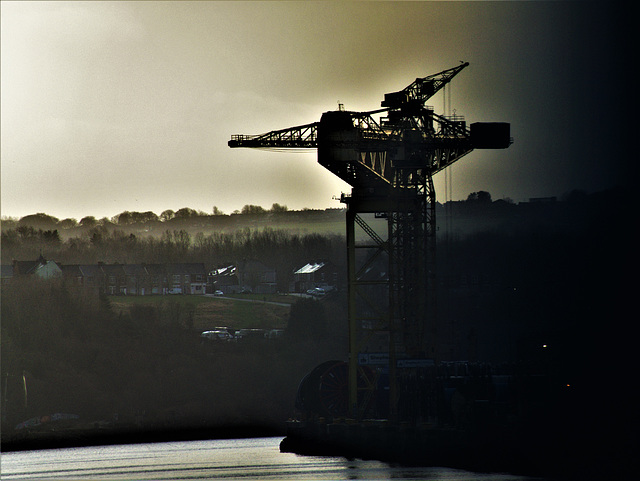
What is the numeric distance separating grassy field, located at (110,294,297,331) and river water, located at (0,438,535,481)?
87.5ft

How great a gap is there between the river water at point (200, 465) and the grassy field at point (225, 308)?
26680mm

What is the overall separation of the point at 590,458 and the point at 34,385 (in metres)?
44.3

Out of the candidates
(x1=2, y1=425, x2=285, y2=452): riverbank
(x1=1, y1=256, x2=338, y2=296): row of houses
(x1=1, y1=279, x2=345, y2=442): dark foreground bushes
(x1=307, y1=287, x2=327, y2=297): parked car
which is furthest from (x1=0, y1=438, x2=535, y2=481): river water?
(x1=1, y1=256, x2=338, y2=296): row of houses

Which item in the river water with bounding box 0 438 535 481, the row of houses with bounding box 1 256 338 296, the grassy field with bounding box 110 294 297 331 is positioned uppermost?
the row of houses with bounding box 1 256 338 296

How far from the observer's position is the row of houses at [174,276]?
10512 cm

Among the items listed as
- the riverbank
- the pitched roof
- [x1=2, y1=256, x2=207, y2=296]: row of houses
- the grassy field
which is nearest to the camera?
the riverbank

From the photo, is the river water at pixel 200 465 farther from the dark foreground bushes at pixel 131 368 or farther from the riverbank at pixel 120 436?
the dark foreground bushes at pixel 131 368

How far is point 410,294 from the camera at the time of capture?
54.3 m

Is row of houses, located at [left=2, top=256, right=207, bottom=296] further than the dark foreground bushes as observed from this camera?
Yes

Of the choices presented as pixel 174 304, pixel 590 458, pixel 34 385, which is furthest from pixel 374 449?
pixel 174 304

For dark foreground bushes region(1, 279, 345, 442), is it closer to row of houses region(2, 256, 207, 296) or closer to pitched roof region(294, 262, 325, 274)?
row of houses region(2, 256, 207, 296)

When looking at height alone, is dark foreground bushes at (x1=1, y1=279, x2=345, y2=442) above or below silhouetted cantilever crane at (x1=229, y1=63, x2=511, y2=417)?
below

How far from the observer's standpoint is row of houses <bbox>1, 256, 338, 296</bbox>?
105 meters

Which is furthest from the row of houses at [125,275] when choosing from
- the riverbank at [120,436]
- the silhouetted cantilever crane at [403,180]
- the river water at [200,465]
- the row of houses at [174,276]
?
the silhouetted cantilever crane at [403,180]
